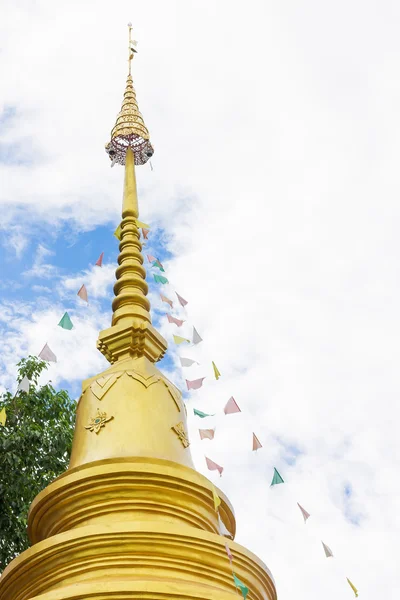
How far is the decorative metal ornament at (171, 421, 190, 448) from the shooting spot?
23.3 feet

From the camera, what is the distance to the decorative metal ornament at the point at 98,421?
6.95m

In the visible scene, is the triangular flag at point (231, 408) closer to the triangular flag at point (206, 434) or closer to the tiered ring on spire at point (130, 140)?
the triangular flag at point (206, 434)

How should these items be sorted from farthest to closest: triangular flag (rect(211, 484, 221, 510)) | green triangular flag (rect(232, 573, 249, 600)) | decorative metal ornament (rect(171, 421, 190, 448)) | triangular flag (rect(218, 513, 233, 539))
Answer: decorative metal ornament (rect(171, 421, 190, 448))
triangular flag (rect(218, 513, 233, 539))
triangular flag (rect(211, 484, 221, 510))
green triangular flag (rect(232, 573, 249, 600))

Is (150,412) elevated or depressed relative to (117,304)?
depressed

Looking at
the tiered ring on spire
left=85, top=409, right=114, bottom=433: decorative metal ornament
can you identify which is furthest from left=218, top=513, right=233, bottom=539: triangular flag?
the tiered ring on spire

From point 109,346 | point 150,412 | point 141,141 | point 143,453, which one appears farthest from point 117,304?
point 141,141

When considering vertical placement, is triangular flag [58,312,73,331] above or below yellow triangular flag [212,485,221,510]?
above

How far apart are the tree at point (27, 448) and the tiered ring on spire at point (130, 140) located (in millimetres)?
3063

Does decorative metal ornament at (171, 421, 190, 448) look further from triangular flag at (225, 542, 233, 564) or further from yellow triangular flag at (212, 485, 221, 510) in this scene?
triangular flag at (225, 542, 233, 564)

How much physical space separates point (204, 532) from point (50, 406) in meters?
5.29

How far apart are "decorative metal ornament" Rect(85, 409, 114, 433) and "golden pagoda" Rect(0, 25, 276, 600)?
1 centimetres

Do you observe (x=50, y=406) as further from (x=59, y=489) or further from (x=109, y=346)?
(x=59, y=489)

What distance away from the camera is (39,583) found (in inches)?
224

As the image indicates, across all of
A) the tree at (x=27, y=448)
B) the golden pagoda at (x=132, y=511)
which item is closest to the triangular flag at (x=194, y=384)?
the golden pagoda at (x=132, y=511)
